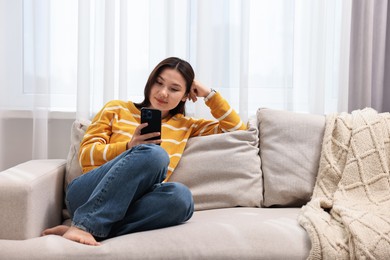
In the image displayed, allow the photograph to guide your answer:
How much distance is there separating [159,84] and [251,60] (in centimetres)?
68

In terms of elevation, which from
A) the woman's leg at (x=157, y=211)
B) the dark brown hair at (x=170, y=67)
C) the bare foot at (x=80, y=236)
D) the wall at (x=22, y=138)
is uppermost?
the dark brown hair at (x=170, y=67)

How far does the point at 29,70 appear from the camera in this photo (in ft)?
8.47

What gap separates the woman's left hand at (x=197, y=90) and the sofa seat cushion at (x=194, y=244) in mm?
645

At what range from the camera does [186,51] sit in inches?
103

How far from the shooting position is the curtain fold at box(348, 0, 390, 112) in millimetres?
2605

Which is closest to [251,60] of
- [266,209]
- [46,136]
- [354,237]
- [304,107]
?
[304,107]

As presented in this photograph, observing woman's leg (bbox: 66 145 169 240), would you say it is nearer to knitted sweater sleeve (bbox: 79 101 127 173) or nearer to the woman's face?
knitted sweater sleeve (bbox: 79 101 127 173)

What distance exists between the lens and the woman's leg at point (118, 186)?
1.67 meters

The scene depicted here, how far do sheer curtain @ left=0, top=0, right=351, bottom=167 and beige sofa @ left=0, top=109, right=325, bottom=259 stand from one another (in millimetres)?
356

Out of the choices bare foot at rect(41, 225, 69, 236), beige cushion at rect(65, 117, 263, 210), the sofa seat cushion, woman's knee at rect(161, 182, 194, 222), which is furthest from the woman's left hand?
bare foot at rect(41, 225, 69, 236)

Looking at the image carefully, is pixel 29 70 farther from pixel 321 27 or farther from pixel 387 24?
pixel 387 24

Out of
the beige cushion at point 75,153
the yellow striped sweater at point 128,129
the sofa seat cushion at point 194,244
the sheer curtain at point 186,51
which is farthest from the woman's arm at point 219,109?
the sofa seat cushion at point 194,244

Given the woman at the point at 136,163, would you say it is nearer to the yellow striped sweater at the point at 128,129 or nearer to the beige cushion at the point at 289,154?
the yellow striped sweater at the point at 128,129

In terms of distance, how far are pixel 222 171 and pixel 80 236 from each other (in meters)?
0.72
